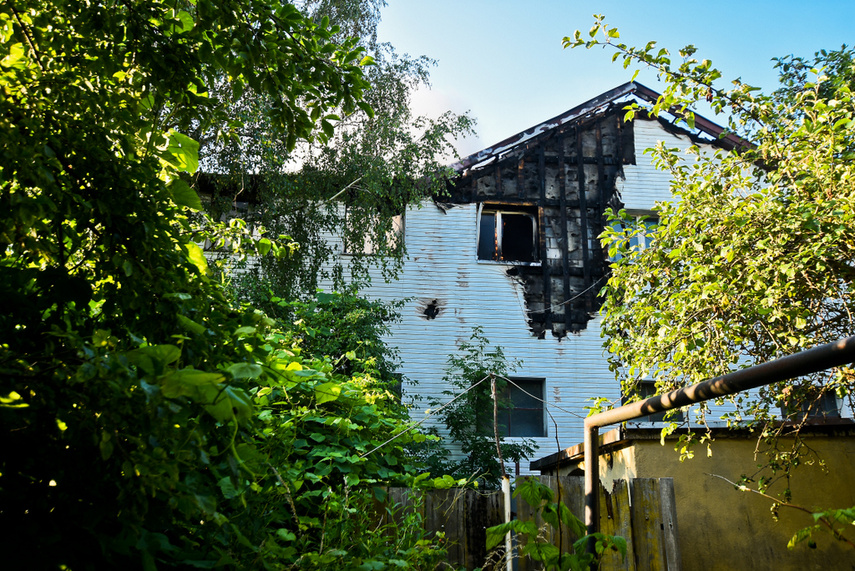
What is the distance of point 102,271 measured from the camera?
175cm

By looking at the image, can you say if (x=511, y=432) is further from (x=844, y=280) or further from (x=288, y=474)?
(x=288, y=474)

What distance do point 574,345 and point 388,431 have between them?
889 centimetres

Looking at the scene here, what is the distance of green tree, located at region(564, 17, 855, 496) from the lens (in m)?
4.96

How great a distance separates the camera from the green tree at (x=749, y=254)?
16.3ft

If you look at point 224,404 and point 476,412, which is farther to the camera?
point 476,412

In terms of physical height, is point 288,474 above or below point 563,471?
above

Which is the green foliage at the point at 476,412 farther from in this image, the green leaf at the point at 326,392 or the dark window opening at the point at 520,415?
the green leaf at the point at 326,392

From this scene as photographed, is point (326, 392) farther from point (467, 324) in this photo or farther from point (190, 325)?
point (467, 324)

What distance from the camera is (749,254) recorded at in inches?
208

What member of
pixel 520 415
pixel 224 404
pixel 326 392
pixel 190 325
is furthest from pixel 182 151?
pixel 520 415

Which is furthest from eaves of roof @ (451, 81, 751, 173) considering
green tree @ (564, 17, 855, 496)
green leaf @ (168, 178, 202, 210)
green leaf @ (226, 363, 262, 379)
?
green leaf @ (226, 363, 262, 379)

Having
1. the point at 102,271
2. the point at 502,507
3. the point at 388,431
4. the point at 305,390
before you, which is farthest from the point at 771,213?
the point at 102,271

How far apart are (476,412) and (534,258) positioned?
356cm

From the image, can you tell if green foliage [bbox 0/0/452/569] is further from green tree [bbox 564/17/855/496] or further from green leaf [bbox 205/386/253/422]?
green tree [bbox 564/17/855/496]
